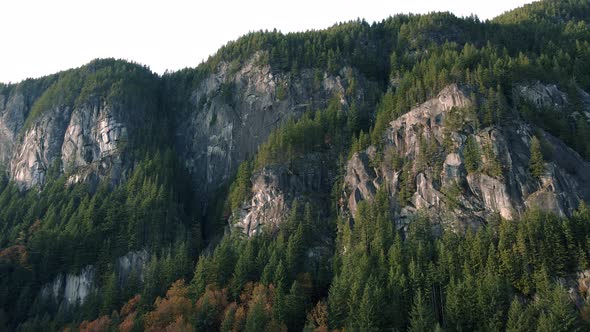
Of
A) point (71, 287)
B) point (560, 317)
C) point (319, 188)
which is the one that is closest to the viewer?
point (560, 317)

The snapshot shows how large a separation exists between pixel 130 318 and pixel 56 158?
2780 inches

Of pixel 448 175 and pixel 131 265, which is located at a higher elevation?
pixel 448 175

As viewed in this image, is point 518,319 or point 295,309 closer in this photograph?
point 518,319

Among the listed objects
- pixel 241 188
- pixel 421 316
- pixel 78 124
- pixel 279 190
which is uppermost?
pixel 78 124

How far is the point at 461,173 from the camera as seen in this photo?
84.9 metres

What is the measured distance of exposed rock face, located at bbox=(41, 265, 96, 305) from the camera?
92.9 m

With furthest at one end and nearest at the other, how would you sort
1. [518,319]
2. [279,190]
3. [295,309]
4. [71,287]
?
[279,190] → [71,287] → [295,309] → [518,319]

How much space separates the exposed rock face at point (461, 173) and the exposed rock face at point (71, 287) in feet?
160

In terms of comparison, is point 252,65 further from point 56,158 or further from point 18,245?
point 18,245

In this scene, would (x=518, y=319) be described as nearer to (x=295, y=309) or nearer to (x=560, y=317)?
(x=560, y=317)

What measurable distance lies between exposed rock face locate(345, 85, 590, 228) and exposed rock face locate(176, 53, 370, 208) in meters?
23.3

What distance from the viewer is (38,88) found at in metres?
162

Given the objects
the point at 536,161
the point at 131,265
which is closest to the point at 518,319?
the point at 536,161

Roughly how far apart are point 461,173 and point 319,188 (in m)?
27.5
